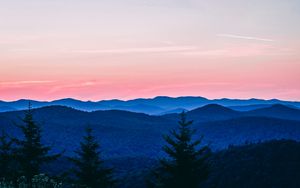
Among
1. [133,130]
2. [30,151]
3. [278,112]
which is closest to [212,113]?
[278,112]

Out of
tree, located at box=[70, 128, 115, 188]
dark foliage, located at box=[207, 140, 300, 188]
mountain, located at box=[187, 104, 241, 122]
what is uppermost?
mountain, located at box=[187, 104, 241, 122]

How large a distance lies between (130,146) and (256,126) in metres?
38.0

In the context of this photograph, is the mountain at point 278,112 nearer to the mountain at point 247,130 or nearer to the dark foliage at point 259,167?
the mountain at point 247,130

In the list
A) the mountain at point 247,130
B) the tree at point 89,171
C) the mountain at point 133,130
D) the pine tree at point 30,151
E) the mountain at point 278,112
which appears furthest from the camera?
the mountain at point 278,112

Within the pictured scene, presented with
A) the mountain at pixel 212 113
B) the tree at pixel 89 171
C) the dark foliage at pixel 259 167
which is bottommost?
the dark foliage at pixel 259 167

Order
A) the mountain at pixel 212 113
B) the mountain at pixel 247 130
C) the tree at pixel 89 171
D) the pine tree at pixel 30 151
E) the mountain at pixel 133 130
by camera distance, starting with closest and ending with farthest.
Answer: the pine tree at pixel 30 151 < the tree at pixel 89 171 < the mountain at pixel 133 130 < the mountain at pixel 247 130 < the mountain at pixel 212 113

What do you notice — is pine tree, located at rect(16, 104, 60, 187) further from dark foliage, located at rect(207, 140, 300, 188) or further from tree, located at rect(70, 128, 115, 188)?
dark foliage, located at rect(207, 140, 300, 188)

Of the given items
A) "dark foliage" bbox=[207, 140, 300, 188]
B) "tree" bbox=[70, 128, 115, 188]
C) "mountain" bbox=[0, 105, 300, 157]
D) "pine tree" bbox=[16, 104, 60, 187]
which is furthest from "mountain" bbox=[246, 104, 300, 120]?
"pine tree" bbox=[16, 104, 60, 187]

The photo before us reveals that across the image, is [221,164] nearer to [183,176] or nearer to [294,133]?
[183,176]

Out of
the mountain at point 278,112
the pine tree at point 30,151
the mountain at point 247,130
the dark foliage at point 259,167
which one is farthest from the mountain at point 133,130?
the pine tree at point 30,151

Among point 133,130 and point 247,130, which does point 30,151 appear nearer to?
point 133,130

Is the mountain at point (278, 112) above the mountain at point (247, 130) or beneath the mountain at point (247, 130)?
above

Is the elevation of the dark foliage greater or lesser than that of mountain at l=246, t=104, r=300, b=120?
lesser

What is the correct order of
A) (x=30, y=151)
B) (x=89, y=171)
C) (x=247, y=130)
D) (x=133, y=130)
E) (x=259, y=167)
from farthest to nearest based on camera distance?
(x=133, y=130) < (x=247, y=130) < (x=259, y=167) < (x=89, y=171) < (x=30, y=151)
